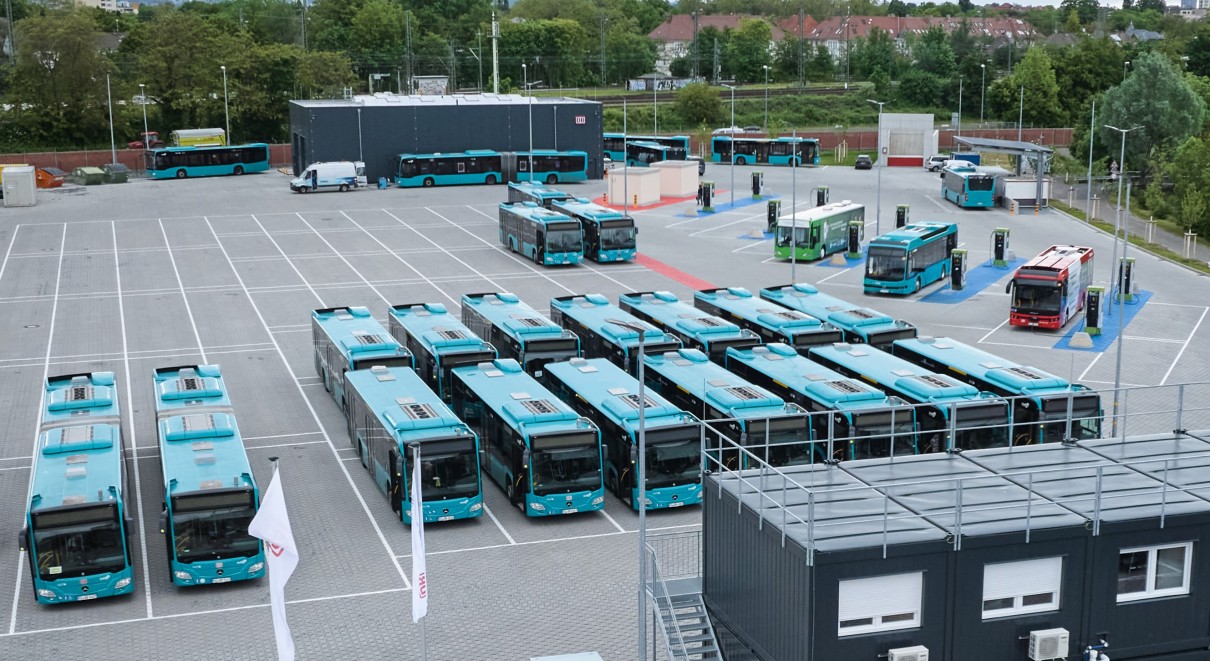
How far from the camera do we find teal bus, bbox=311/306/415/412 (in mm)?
33250

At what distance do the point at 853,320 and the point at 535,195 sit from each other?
32106mm

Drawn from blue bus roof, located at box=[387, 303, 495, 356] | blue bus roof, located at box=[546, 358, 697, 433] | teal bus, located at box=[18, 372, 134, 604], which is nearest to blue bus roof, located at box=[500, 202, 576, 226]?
blue bus roof, located at box=[387, 303, 495, 356]

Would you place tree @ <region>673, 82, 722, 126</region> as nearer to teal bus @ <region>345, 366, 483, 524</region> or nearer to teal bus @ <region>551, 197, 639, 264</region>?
teal bus @ <region>551, 197, 639, 264</region>

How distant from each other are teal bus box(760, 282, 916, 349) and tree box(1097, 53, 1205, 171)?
53385mm

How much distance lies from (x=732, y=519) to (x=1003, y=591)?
3764mm

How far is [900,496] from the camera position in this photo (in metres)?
18.2

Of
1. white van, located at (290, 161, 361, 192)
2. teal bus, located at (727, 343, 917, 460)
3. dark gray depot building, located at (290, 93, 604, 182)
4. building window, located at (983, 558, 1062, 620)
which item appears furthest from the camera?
dark gray depot building, located at (290, 93, 604, 182)

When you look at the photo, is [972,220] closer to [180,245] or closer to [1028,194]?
[1028,194]

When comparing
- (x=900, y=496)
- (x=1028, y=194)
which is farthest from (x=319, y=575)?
(x=1028, y=194)

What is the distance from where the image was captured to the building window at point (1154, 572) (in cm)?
1747

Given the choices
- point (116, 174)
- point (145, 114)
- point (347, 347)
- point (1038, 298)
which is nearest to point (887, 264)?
point (1038, 298)

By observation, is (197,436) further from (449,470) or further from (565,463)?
(565,463)

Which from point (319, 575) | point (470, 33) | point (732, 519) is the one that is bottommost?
point (319, 575)

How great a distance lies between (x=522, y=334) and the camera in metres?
35.3
